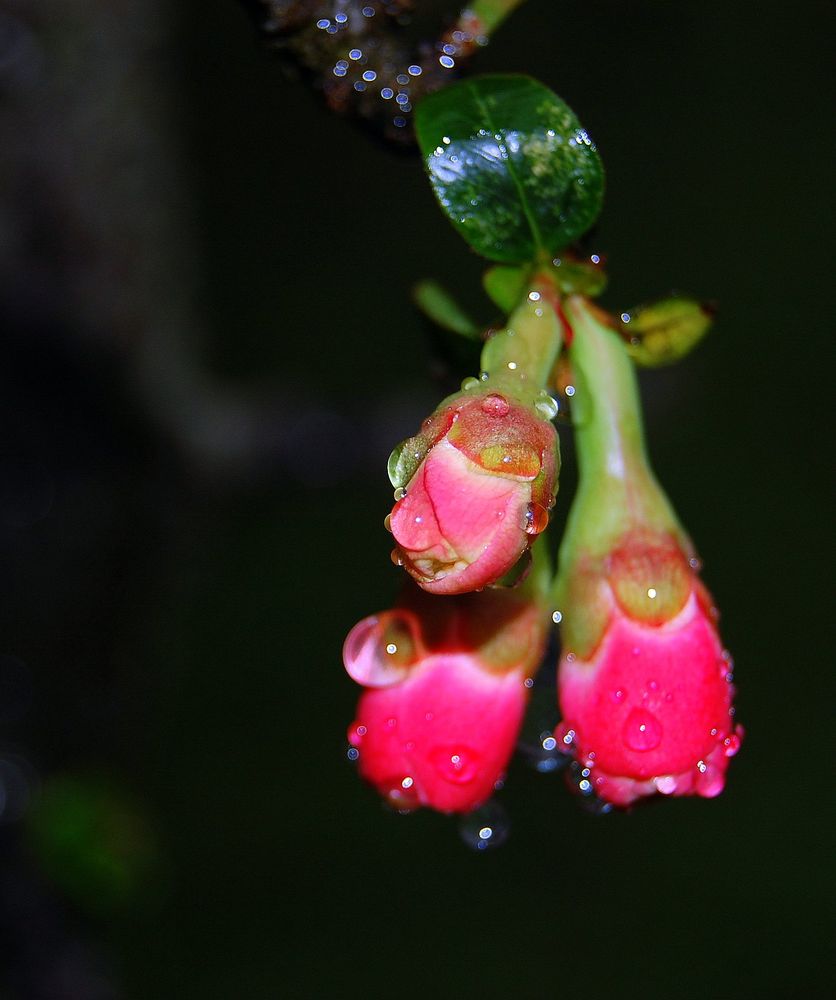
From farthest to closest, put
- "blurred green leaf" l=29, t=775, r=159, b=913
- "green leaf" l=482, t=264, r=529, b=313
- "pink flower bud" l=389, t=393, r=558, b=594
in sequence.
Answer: "blurred green leaf" l=29, t=775, r=159, b=913 < "green leaf" l=482, t=264, r=529, b=313 < "pink flower bud" l=389, t=393, r=558, b=594

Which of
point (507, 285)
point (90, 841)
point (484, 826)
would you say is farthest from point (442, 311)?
point (90, 841)

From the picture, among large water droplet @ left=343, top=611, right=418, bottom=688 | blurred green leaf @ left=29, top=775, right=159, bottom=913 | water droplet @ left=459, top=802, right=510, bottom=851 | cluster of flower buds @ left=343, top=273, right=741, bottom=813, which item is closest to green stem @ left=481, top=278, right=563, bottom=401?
cluster of flower buds @ left=343, top=273, right=741, bottom=813

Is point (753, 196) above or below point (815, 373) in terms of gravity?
above

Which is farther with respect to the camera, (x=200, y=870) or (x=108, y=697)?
(x=200, y=870)

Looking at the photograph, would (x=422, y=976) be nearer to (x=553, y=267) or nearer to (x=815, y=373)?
(x=815, y=373)

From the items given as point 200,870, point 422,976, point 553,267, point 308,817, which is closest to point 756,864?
point 422,976

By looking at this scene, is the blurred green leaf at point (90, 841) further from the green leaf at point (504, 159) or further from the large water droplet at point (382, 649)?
the green leaf at point (504, 159)

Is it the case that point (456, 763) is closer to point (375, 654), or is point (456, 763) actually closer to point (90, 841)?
point (375, 654)

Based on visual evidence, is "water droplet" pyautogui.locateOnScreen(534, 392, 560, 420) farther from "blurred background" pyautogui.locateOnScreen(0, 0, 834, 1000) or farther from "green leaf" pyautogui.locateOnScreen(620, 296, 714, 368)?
"blurred background" pyautogui.locateOnScreen(0, 0, 834, 1000)
